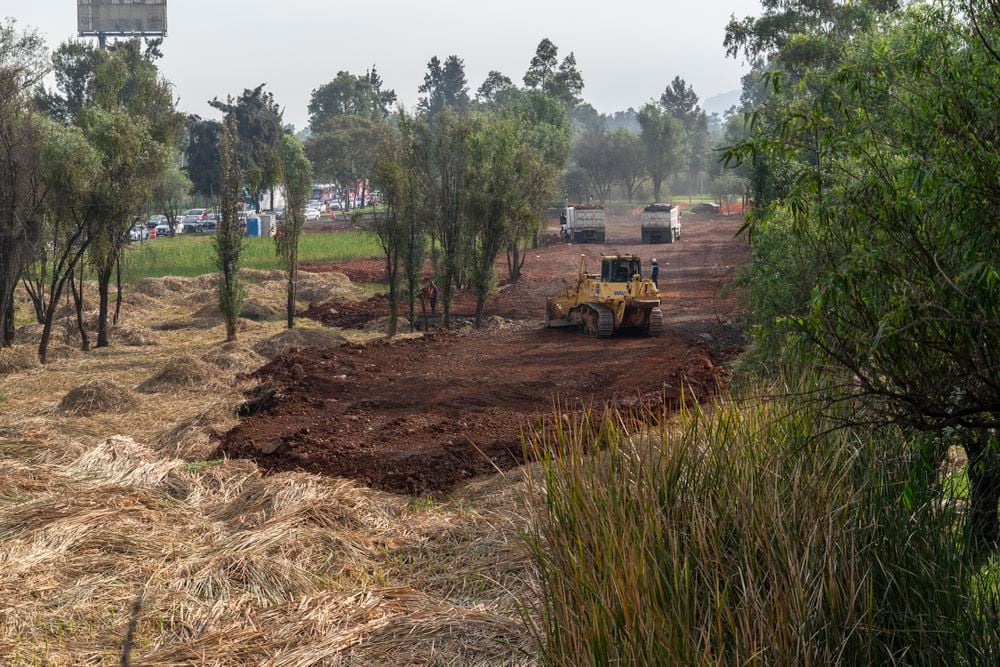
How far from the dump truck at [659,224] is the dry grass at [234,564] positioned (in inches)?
1884

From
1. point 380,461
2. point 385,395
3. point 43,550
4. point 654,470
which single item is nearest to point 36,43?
point 385,395

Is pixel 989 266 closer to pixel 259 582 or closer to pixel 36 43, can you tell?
pixel 259 582

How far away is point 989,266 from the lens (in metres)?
5.07

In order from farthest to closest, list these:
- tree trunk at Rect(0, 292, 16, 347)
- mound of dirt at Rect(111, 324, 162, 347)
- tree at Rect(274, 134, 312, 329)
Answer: tree at Rect(274, 134, 312, 329) < mound of dirt at Rect(111, 324, 162, 347) < tree trunk at Rect(0, 292, 16, 347)

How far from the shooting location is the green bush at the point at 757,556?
18.5ft

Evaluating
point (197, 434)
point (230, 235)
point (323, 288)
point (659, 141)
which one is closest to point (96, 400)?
point (197, 434)

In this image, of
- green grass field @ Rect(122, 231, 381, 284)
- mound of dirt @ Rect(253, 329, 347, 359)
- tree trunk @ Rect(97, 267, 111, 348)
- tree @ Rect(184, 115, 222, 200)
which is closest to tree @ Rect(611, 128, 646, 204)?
tree @ Rect(184, 115, 222, 200)

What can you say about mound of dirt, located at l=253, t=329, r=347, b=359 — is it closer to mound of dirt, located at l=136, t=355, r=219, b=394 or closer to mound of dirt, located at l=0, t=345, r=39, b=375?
mound of dirt, located at l=136, t=355, r=219, b=394

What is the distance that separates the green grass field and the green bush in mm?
33973

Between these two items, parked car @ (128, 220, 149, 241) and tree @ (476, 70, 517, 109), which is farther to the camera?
tree @ (476, 70, 517, 109)

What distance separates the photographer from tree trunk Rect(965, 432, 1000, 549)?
6699mm

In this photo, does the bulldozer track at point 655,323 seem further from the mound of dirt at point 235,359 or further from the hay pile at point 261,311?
the hay pile at point 261,311

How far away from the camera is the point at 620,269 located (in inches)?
1062

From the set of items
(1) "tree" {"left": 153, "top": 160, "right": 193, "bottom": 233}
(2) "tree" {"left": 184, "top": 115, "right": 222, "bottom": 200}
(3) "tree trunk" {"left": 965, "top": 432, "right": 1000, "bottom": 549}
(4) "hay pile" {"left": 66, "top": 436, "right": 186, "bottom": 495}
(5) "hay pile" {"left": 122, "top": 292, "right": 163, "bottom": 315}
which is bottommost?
(4) "hay pile" {"left": 66, "top": 436, "right": 186, "bottom": 495}
